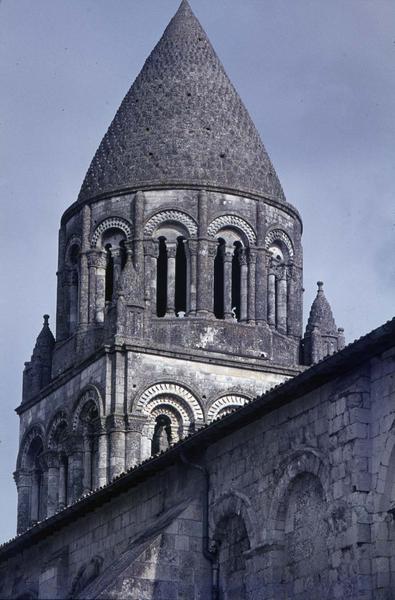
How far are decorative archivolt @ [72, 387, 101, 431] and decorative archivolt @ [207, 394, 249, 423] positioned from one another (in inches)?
106

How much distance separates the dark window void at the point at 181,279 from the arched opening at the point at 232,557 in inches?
600

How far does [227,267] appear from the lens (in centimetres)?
4328

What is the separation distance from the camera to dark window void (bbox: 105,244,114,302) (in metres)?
44.0

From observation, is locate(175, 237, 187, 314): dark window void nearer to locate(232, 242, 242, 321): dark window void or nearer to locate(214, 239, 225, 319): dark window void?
locate(214, 239, 225, 319): dark window void

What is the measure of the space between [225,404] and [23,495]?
20.3ft

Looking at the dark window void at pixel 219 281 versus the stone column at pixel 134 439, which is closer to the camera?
the stone column at pixel 134 439

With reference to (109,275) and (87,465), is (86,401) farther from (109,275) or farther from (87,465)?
(109,275)

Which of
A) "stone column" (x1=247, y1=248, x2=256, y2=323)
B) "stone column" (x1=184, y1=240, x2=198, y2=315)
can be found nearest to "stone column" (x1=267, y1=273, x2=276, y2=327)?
"stone column" (x1=247, y1=248, x2=256, y2=323)

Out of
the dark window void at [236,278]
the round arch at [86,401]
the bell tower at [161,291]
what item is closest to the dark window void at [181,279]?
the bell tower at [161,291]

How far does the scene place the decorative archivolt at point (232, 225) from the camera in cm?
4341

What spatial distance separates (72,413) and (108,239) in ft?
14.7

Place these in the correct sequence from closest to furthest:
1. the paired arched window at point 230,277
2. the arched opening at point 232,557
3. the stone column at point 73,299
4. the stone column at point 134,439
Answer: the arched opening at point 232,557, the stone column at point 134,439, the paired arched window at point 230,277, the stone column at point 73,299

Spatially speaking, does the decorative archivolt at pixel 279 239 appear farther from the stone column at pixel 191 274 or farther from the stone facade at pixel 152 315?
the stone column at pixel 191 274

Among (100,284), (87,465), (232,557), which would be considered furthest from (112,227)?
(232,557)
